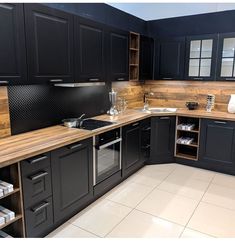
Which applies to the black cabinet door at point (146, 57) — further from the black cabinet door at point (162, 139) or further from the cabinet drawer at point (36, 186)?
the cabinet drawer at point (36, 186)

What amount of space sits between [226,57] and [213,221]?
2.44 metres

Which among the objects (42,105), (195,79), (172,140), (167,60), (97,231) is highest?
(167,60)

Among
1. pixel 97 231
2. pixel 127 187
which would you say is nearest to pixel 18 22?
pixel 97 231

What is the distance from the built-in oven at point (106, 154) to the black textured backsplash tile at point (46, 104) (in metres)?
0.61

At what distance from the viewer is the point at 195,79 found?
3.78m

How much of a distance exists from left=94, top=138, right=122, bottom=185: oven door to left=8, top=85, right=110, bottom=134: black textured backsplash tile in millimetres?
664

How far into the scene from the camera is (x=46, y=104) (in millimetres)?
2598

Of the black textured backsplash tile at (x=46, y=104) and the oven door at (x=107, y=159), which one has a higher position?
the black textured backsplash tile at (x=46, y=104)

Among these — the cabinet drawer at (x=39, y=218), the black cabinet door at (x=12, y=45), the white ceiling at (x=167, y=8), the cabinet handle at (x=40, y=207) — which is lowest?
the cabinet drawer at (x=39, y=218)

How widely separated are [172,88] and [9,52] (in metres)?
3.11

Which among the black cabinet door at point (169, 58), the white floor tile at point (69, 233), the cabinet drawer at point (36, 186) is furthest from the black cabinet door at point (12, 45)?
the black cabinet door at point (169, 58)

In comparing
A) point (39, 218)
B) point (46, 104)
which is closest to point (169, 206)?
point (39, 218)

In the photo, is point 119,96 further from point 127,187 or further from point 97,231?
point 97,231

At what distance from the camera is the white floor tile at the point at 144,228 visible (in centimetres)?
214
